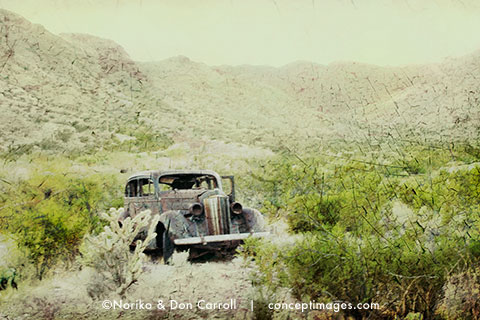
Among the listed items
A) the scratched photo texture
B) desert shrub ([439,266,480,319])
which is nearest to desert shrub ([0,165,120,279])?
the scratched photo texture

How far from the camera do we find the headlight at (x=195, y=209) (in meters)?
5.84

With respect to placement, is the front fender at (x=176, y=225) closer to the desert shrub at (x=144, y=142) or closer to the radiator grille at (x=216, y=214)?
the radiator grille at (x=216, y=214)

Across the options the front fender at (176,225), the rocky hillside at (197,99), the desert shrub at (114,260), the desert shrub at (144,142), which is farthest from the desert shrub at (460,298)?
the desert shrub at (144,142)

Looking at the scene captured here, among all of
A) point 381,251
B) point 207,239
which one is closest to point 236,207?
point 207,239

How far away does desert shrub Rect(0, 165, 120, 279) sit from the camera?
4.91 m

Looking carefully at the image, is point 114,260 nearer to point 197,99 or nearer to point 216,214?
point 216,214

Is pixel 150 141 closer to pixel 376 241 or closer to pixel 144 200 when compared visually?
pixel 144 200

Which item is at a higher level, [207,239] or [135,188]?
[135,188]

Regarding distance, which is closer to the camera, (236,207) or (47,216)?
(47,216)

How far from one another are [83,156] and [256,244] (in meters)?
5.36

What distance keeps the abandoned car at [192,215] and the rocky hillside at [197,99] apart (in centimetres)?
216

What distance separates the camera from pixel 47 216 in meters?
5.06

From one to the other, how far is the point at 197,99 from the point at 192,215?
571cm

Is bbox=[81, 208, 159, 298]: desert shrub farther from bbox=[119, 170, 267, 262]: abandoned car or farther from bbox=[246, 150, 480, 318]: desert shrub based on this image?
bbox=[246, 150, 480, 318]: desert shrub
